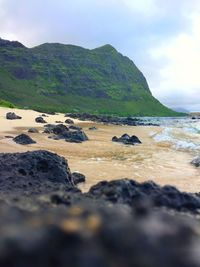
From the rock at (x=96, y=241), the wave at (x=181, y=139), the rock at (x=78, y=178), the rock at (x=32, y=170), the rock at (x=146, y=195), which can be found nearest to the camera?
the rock at (x=96, y=241)

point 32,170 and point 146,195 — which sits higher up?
point 146,195

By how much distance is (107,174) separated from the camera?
13234mm

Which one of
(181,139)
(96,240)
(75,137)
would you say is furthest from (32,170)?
(181,139)

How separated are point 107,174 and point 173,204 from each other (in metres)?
8.53

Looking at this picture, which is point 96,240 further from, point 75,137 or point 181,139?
point 181,139

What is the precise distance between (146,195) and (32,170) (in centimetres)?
381

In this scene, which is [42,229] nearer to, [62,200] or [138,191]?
[62,200]

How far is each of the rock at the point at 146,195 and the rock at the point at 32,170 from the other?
2.57 meters

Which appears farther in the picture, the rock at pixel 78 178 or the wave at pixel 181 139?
the wave at pixel 181 139

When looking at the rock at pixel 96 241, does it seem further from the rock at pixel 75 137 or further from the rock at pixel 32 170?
the rock at pixel 75 137

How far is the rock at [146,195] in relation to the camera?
471 cm

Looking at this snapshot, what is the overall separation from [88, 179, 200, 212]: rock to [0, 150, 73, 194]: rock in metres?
2.57

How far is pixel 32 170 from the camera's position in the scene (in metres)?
8.31

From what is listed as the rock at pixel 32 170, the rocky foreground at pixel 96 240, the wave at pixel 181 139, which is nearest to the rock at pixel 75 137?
the wave at pixel 181 139
